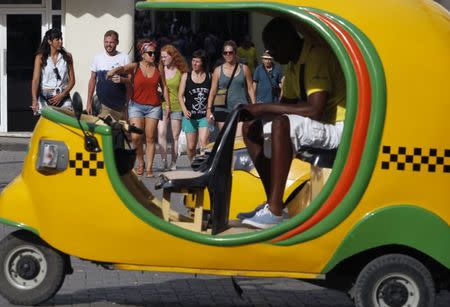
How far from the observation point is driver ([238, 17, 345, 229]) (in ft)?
26.9

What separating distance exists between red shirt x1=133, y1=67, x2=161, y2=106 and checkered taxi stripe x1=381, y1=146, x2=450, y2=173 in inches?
341

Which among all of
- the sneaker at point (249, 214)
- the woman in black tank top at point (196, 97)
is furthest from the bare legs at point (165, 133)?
the sneaker at point (249, 214)

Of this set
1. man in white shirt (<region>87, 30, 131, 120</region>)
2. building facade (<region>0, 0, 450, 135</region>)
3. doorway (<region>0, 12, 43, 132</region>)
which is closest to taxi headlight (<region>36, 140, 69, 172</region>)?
man in white shirt (<region>87, 30, 131, 120</region>)

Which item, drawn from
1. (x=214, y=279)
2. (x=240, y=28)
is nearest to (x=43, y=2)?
(x=240, y=28)

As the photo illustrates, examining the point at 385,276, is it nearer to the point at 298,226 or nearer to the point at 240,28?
the point at 298,226

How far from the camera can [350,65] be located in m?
7.96

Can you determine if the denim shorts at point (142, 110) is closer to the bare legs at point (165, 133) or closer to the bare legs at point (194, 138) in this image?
the bare legs at point (194, 138)

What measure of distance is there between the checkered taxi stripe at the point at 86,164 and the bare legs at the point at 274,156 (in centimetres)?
91

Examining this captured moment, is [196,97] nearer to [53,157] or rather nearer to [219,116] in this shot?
[219,116]

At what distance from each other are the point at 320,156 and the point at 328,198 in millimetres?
454

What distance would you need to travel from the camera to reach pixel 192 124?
1678cm

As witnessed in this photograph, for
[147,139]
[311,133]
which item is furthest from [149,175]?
[311,133]

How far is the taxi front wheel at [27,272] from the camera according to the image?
27.6 feet

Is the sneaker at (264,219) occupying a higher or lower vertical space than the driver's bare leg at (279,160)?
lower
